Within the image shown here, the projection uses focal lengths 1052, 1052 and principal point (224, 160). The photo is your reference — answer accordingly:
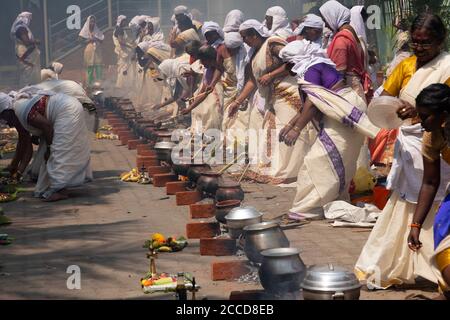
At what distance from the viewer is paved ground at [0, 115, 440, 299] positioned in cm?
809

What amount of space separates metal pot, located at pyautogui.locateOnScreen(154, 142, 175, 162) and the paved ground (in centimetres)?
54

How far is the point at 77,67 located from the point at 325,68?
2722 centimetres

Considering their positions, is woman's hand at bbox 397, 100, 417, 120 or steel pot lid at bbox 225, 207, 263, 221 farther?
steel pot lid at bbox 225, 207, 263, 221

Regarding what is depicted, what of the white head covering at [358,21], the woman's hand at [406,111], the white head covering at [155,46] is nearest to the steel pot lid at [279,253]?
the woman's hand at [406,111]

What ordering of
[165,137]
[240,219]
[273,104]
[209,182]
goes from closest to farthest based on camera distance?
[240,219]
[209,182]
[273,104]
[165,137]

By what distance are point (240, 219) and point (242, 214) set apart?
76mm

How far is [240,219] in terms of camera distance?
9.01 meters

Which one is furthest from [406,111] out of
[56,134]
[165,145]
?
[165,145]

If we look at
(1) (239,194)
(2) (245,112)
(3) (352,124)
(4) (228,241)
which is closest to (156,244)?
(4) (228,241)

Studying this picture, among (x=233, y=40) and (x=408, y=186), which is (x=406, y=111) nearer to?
(x=408, y=186)

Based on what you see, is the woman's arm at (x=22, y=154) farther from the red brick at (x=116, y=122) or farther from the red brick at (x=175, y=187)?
the red brick at (x=116, y=122)

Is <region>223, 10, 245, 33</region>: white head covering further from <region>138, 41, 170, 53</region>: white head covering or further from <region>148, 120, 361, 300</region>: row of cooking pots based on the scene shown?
<region>138, 41, 170, 53</region>: white head covering

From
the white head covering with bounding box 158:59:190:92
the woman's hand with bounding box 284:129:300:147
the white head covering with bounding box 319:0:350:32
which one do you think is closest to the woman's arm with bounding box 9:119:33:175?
the white head covering with bounding box 319:0:350:32

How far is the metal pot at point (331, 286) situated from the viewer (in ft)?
21.2
